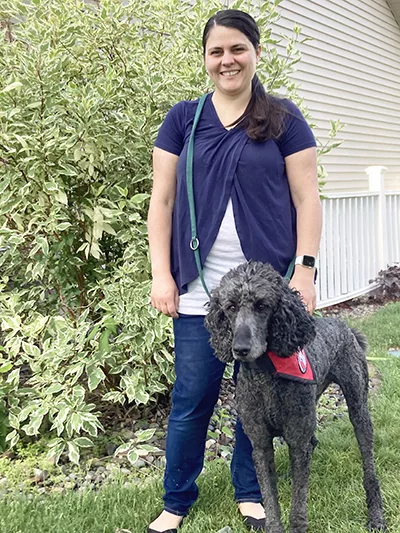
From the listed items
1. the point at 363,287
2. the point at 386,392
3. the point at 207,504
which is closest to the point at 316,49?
the point at 363,287

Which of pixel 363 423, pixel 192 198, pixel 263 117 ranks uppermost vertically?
pixel 263 117

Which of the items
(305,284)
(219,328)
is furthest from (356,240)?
(219,328)

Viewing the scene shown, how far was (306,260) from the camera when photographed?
7.49ft

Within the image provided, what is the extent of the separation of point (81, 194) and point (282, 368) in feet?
6.28

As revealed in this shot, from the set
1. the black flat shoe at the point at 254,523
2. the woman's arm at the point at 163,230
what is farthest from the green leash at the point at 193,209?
the black flat shoe at the point at 254,523

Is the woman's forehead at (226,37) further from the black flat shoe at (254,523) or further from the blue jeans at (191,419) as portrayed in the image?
the black flat shoe at (254,523)

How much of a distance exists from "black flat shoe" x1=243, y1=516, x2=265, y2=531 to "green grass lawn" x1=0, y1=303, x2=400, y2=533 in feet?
0.13

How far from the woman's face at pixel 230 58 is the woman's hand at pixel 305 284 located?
758 millimetres

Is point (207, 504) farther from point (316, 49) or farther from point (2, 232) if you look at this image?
point (316, 49)

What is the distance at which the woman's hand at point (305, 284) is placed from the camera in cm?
227

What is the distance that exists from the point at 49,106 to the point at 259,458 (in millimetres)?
2152

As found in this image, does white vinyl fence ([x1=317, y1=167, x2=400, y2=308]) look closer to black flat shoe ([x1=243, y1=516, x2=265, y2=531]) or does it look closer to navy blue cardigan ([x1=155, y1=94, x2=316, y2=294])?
black flat shoe ([x1=243, y1=516, x2=265, y2=531])

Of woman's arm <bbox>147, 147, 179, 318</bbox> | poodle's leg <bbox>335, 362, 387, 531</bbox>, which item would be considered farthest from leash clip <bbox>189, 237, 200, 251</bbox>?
poodle's leg <bbox>335, 362, 387, 531</bbox>

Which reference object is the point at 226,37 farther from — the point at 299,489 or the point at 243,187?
the point at 299,489
